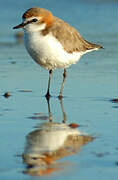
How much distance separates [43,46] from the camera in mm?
7863

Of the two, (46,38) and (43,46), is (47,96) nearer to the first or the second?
(43,46)

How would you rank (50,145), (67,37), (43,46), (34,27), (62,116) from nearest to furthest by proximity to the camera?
(50,145)
(62,116)
(43,46)
(34,27)
(67,37)

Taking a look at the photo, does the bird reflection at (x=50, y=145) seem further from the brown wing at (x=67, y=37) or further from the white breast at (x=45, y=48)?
the brown wing at (x=67, y=37)

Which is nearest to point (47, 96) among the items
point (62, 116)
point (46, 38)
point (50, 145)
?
point (46, 38)

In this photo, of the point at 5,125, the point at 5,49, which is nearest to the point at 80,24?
the point at 5,49

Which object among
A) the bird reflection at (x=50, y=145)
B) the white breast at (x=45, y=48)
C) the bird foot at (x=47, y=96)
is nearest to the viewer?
the bird reflection at (x=50, y=145)

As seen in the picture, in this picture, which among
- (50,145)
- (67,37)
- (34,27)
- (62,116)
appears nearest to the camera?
(50,145)

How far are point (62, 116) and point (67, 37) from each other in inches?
73.4

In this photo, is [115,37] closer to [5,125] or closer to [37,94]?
[37,94]

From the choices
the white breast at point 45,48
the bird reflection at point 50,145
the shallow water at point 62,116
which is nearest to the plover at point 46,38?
the white breast at point 45,48

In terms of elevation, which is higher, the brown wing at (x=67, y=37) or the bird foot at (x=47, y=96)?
the brown wing at (x=67, y=37)

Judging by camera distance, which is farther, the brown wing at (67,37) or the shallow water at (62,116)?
the brown wing at (67,37)

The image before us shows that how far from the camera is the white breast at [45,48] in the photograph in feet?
25.8

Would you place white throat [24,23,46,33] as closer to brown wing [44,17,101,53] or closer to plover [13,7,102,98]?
plover [13,7,102,98]
